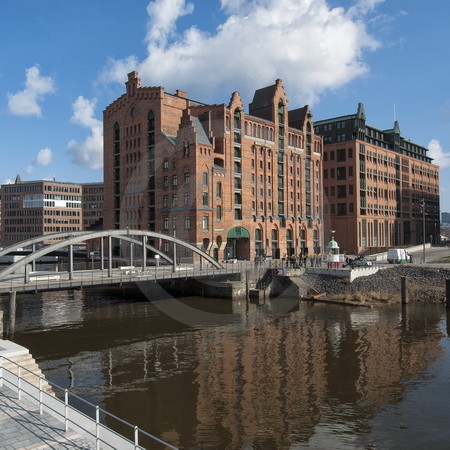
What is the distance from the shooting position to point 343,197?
97.1 m

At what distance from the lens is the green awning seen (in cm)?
7457

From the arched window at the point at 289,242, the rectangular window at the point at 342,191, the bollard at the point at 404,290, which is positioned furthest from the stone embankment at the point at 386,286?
the rectangular window at the point at 342,191

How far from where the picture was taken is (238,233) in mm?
75500

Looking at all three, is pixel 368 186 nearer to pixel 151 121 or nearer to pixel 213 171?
pixel 213 171

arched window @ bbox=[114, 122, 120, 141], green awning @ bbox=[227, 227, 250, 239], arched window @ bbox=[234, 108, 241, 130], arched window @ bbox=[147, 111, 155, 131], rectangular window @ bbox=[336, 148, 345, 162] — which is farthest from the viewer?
rectangular window @ bbox=[336, 148, 345, 162]

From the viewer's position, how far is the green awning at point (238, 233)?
74569 millimetres

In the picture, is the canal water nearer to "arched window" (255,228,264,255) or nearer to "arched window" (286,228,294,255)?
Result: "arched window" (255,228,264,255)

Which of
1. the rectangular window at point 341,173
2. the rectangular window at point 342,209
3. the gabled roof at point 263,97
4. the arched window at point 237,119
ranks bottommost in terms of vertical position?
the rectangular window at point 342,209

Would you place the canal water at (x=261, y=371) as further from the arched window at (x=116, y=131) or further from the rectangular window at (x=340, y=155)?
the rectangular window at (x=340, y=155)

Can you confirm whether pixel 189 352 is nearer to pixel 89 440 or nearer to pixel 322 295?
pixel 89 440

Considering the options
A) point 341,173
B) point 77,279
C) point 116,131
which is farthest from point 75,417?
point 341,173

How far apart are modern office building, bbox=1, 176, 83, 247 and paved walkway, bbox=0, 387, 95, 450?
144 m

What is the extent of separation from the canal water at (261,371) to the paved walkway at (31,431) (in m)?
6.38

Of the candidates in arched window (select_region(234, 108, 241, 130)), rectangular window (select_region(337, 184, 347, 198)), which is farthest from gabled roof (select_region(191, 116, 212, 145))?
rectangular window (select_region(337, 184, 347, 198))
